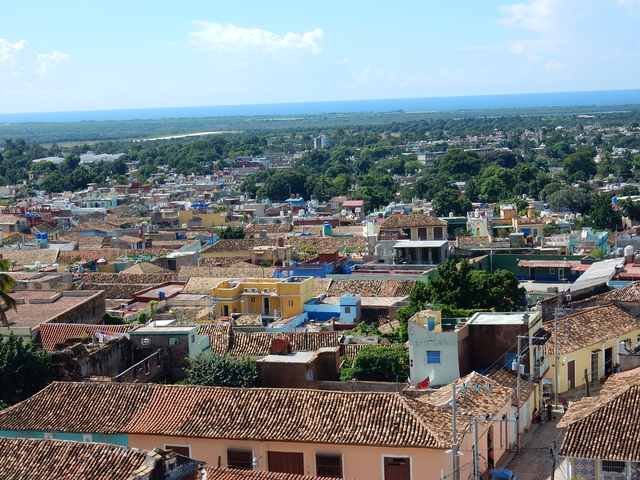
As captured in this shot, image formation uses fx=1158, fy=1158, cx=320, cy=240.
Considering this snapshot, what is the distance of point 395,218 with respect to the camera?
5262cm

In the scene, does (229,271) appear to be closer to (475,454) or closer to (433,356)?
(433,356)

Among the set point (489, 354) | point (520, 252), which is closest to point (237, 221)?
point (520, 252)

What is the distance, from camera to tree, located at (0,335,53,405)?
24.6 meters

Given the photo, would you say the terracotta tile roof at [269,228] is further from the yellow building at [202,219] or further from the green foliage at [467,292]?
the green foliage at [467,292]

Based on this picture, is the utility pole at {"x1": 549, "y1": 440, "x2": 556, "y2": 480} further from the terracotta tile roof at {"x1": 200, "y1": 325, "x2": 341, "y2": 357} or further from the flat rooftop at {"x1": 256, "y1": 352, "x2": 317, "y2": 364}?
the terracotta tile roof at {"x1": 200, "y1": 325, "x2": 341, "y2": 357}

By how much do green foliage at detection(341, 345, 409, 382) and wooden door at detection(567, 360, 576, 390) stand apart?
3.89 metres

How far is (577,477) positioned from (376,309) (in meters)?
17.7

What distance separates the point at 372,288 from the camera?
129 ft

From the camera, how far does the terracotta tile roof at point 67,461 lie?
53.9 feet

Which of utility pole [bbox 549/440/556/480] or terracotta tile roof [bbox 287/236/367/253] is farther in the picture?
terracotta tile roof [bbox 287/236/367/253]

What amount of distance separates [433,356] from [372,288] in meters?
13.8

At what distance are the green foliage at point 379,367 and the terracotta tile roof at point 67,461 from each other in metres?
9.63

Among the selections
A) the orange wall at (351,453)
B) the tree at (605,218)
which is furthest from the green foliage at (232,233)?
the orange wall at (351,453)

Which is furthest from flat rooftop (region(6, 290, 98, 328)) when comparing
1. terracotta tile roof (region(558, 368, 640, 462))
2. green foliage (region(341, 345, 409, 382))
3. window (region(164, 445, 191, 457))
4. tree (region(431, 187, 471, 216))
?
tree (region(431, 187, 471, 216))
